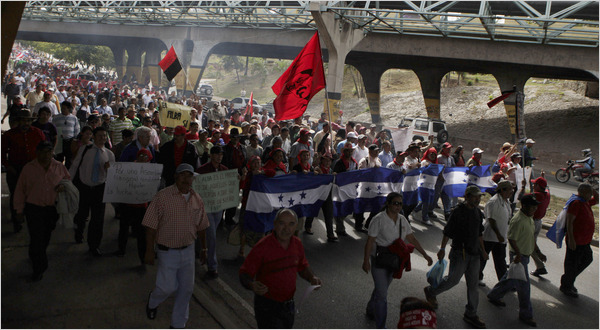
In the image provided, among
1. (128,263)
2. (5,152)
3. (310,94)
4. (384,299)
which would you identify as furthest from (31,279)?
(310,94)

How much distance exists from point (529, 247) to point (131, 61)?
51283 millimetres

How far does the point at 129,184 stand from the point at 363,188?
4431mm

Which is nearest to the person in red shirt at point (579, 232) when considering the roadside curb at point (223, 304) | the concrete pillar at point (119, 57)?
the roadside curb at point (223, 304)

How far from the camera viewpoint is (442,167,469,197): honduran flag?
10984 millimetres

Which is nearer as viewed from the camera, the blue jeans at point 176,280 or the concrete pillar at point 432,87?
the blue jeans at point 176,280

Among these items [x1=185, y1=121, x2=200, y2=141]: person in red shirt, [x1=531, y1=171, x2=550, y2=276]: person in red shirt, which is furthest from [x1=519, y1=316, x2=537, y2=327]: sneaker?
[x1=185, y1=121, x2=200, y2=141]: person in red shirt

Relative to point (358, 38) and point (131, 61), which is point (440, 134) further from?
point (131, 61)

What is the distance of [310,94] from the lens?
30.4 ft

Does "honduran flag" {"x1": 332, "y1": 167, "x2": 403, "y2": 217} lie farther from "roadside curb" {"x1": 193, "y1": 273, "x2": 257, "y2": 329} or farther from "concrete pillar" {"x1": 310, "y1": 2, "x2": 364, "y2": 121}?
"concrete pillar" {"x1": 310, "y1": 2, "x2": 364, "y2": 121}

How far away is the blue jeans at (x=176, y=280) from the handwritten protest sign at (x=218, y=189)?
5.44ft

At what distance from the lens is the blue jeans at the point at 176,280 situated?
4.79 metres

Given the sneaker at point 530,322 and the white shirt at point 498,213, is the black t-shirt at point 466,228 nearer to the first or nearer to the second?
the white shirt at point 498,213

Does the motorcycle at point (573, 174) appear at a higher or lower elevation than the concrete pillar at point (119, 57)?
lower

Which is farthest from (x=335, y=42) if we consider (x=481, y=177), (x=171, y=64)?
(x=481, y=177)
